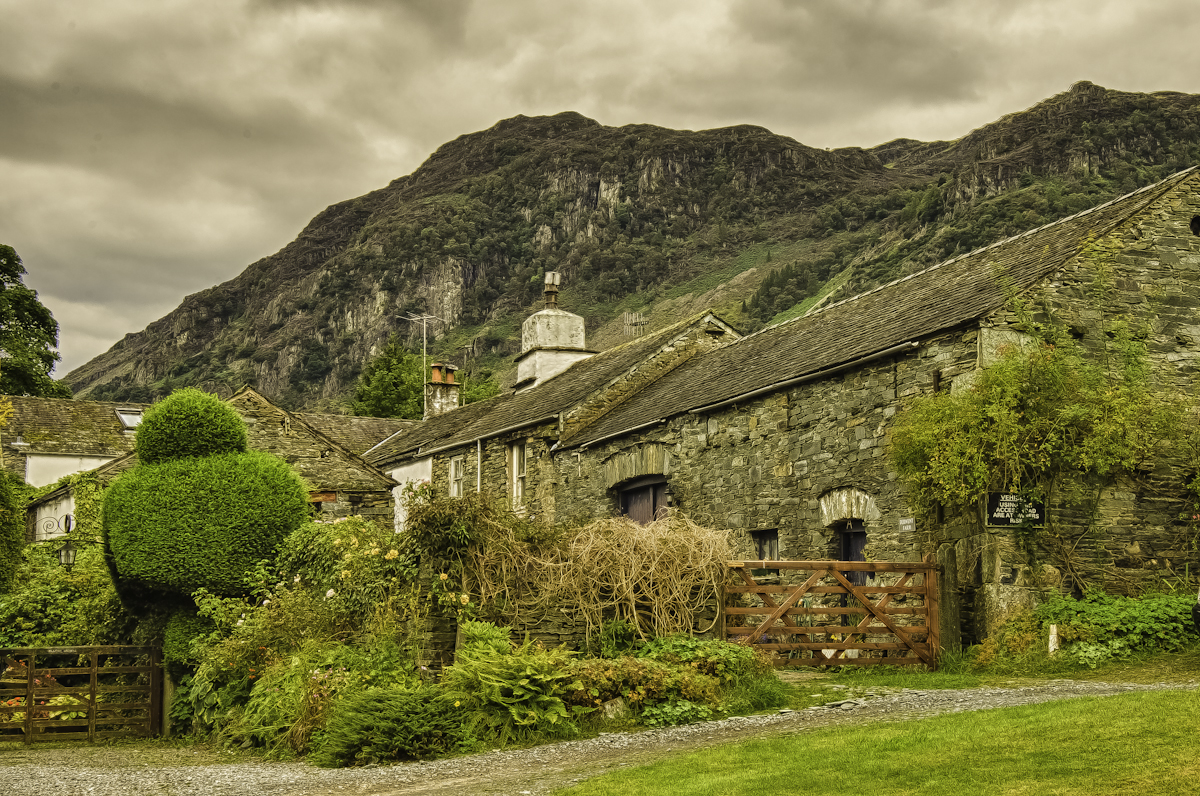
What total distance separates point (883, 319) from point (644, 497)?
6.15 m

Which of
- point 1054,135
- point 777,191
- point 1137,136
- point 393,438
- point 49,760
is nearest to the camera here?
point 49,760

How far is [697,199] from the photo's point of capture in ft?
481

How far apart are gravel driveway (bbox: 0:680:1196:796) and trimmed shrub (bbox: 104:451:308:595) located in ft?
11.6

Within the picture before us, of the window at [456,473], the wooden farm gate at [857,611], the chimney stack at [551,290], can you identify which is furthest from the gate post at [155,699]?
the chimney stack at [551,290]

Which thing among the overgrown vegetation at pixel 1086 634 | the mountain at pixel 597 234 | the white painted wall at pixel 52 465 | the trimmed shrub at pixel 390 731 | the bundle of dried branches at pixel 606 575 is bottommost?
the trimmed shrub at pixel 390 731

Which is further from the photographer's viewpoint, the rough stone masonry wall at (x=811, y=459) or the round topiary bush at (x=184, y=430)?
the round topiary bush at (x=184, y=430)

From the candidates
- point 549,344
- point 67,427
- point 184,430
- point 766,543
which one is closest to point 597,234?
point 67,427

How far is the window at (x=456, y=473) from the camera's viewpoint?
2809 cm

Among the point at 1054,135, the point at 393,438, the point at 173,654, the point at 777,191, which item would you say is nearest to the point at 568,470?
the point at 173,654

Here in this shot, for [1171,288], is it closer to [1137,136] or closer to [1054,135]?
[1137,136]

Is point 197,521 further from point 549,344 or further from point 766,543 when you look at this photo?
point 549,344

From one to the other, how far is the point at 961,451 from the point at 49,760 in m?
11.4

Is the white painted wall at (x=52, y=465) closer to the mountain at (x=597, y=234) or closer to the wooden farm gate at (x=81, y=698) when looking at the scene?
the wooden farm gate at (x=81, y=698)

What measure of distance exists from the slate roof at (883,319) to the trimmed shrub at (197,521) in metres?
7.50
